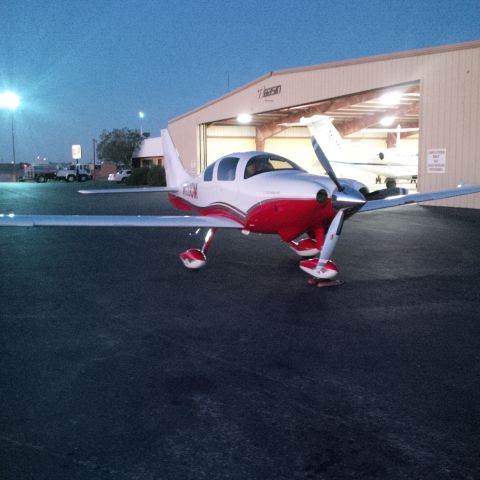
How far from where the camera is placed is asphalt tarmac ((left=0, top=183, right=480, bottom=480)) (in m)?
2.96

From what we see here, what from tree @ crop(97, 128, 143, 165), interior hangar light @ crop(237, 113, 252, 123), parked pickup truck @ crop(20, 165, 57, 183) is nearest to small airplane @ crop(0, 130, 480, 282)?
interior hangar light @ crop(237, 113, 252, 123)

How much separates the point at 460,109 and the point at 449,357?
1716 centimetres

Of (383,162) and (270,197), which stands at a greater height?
(383,162)

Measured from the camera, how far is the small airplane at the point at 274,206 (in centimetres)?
727

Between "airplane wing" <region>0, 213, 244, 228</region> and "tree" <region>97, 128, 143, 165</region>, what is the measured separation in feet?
282

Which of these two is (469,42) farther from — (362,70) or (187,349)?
(187,349)

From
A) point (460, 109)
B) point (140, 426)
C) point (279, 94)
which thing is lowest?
point (140, 426)

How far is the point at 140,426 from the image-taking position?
11.0 ft

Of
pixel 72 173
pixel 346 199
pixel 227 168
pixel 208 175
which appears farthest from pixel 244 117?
pixel 72 173

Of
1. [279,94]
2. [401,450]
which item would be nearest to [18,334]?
[401,450]

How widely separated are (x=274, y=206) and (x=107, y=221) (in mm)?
2632

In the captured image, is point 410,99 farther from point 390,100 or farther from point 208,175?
point 208,175

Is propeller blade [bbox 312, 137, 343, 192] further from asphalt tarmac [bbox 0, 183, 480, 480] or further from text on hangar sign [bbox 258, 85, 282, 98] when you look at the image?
text on hangar sign [bbox 258, 85, 282, 98]

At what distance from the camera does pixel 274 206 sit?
7.63 metres
